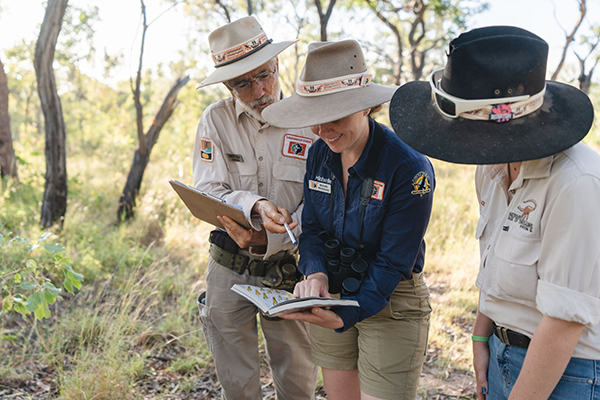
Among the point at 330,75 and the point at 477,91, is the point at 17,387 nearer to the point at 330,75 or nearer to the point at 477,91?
the point at 330,75

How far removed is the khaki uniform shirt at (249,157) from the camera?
2.62m

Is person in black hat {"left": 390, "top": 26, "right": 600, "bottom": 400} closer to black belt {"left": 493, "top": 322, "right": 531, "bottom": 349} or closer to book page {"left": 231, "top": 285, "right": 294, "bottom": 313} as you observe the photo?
black belt {"left": 493, "top": 322, "right": 531, "bottom": 349}

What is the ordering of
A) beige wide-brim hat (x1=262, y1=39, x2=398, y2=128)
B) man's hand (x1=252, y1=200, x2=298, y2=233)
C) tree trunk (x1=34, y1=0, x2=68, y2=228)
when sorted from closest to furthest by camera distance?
beige wide-brim hat (x1=262, y1=39, x2=398, y2=128)
man's hand (x1=252, y1=200, x2=298, y2=233)
tree trunk (x1=34, y1=0, x2=68, y2=228)

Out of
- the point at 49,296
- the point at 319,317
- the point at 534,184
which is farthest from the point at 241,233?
the point at 534,184

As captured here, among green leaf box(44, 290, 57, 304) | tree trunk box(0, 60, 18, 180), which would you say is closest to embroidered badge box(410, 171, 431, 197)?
green leaf box(44, 290, 57, 304)

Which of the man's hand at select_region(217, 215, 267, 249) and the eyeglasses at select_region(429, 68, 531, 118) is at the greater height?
the eyeglasses at select_region(429, 68, 531, 118)

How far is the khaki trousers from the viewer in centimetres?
266

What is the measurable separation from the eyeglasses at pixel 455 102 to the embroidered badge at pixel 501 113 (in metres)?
0.02

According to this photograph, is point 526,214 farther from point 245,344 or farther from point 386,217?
point 245,344

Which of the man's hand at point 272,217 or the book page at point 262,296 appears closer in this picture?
the book page at point 262,296

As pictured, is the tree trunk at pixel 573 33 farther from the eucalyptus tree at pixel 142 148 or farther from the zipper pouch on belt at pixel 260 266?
the zipper pouch on belt at pixel 260 266

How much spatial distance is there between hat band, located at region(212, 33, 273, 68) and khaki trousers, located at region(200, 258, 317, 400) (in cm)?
114

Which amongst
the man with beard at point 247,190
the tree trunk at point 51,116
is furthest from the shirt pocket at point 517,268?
the tree trunk at point 51,116

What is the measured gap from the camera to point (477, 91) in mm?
1310
